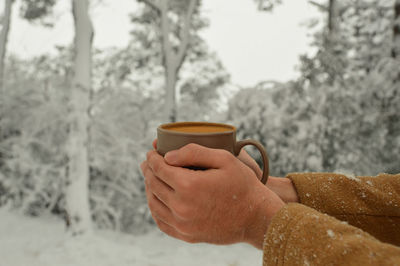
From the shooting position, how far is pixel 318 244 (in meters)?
0.81

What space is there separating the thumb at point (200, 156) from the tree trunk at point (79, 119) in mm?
3702

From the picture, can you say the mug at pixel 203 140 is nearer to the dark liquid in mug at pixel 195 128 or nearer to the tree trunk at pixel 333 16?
the dark liquid in mug at pixel 195 128

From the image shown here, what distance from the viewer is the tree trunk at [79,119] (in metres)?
4.37

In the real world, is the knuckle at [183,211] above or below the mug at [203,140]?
below

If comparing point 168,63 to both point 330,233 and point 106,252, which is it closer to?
point 106,252

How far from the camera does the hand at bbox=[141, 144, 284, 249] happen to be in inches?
39.4

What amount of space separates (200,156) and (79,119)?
147 inches

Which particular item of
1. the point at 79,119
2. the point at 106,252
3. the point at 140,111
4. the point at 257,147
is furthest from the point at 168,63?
the point at 257,147

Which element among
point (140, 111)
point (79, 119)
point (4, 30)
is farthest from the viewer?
point (140, 111)

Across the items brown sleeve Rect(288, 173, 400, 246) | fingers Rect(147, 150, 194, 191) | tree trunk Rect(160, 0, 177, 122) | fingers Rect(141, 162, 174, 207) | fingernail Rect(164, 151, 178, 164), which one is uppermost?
tree trunk Rect(160, 0, 177, 122)

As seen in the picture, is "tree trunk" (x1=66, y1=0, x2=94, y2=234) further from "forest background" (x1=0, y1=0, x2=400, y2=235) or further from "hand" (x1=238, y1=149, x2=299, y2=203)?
"hand" (x1=238, y1=149, x2=299, y2=203)

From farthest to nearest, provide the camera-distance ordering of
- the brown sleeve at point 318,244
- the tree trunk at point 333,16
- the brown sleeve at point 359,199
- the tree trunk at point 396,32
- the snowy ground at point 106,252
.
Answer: the tree trunk at point 333,16 < the tree trunk at point 396,32 < the snowy ground at point 106,252 < the brown sleeve at point 359,199 < the brown sleeve at point 318,244

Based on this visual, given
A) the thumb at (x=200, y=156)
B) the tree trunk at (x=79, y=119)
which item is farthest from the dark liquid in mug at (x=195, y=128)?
the tree trunk at (x=79, y=119)

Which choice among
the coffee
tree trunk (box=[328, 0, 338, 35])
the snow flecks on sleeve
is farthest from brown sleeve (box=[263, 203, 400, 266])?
tree trunk (box=[328, 0, 338, 35])
